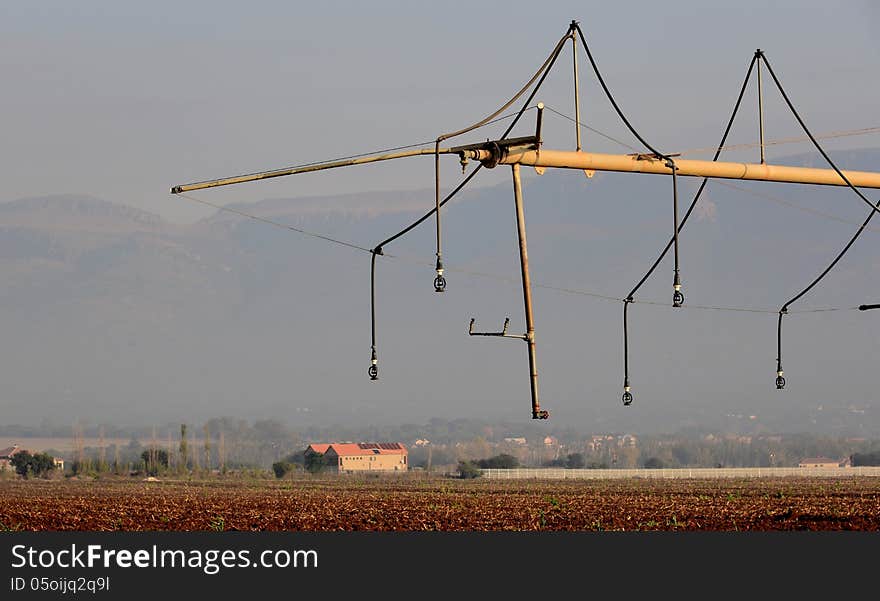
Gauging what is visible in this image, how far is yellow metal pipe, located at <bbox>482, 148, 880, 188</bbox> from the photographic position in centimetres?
4181

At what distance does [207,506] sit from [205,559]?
3881 centimetres

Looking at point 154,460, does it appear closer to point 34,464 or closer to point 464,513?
point 34,464

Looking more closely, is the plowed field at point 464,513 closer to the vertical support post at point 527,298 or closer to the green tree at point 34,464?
the vertical support post at point 527,298

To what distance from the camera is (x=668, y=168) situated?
4519cm

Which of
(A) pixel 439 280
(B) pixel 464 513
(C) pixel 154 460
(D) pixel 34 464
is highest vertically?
(A) pixel 439 280

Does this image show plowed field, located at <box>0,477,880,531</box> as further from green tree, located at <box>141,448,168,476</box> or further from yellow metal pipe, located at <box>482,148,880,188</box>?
green tree, located at <box>141,448,168,476</box>

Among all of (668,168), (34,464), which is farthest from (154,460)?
(668,168)

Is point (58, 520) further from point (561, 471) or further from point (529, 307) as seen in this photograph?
point (561, 471)

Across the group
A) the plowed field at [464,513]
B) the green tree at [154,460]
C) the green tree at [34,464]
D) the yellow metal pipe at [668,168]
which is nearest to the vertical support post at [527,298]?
the yellow metal pipe at [668,168]

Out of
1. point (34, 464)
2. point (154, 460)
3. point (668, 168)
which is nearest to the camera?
point (668, 168)

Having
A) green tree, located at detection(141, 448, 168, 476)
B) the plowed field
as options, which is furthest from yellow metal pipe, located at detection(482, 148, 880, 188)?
green tree, located at detection(141, 448, 168, 476)

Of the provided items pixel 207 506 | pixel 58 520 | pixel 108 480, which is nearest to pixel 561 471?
pixel 108 480

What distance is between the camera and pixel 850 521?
174 ft

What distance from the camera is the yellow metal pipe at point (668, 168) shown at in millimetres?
41812
